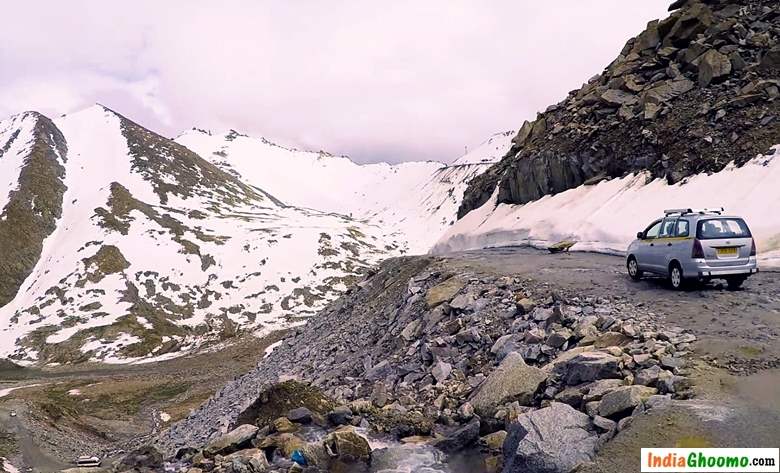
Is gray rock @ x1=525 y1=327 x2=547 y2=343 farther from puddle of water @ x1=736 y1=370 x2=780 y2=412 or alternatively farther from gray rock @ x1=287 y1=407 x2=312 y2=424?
gray rock @ x1=287 y1=407 x2=312 y2=424

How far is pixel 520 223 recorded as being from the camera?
109 ft

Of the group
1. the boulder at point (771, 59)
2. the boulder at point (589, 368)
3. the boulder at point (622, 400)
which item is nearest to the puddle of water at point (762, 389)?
the boulder at point (622, 400)

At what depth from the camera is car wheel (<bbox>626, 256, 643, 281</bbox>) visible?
16688 mm

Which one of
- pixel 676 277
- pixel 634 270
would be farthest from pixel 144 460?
pixel 634 270

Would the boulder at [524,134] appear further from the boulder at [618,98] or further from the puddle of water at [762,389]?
the puddle of water at [762,389]

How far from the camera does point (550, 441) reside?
7.54 m

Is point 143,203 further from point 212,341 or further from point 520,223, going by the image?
point 520,223

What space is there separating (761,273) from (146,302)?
294 feet

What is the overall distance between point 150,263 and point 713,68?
94.4 meters

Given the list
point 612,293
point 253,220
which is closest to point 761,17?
point 612,293

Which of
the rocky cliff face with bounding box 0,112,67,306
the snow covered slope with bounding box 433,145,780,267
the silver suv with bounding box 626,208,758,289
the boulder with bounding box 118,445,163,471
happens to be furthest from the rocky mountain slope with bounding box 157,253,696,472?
the rocky cliff face with bounding box 0,112,67,306

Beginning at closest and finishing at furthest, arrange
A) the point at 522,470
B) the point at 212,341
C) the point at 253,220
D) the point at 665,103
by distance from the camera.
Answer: the point at 522,470
the point at 665,103
the point at 212,341
the point at 253,220

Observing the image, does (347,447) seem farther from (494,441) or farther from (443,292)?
→ (443,292)

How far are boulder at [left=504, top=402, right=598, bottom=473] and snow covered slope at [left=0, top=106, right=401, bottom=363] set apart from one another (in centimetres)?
7669
